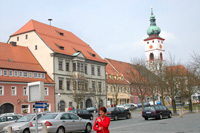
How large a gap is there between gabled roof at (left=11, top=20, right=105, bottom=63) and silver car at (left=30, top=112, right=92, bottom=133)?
117 ft

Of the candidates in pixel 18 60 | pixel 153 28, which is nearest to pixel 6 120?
pixel 18 60

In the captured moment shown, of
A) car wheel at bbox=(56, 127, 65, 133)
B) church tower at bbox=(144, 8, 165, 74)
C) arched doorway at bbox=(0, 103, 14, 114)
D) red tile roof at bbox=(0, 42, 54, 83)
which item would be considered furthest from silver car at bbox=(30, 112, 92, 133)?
church tower at bbox=(144, 8, 165, 74)

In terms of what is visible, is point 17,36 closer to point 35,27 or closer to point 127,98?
point 35,27

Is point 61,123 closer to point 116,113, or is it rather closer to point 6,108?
point 116,113

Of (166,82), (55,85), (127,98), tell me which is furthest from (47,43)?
(127,98)

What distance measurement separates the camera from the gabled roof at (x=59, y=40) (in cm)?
5558

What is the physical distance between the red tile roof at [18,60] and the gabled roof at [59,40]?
415 centimetres

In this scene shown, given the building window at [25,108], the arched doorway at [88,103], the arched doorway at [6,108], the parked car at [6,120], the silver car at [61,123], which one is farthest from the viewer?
the arched doorway at [88,103]

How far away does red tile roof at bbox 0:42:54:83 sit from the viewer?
45656mm

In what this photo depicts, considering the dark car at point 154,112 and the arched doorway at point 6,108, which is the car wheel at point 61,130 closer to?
the dark car at point 154,112

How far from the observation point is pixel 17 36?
58.0 meters

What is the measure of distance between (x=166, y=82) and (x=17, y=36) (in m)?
32.9

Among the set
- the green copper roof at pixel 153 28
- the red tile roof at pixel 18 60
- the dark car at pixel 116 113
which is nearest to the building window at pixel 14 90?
the red tile roof at pixel 18 60

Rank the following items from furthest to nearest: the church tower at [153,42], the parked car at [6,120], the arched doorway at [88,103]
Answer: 1. the church tower at [153,42]
2. the arched doorway at [88,103]
3. the parked car at [6,120]
